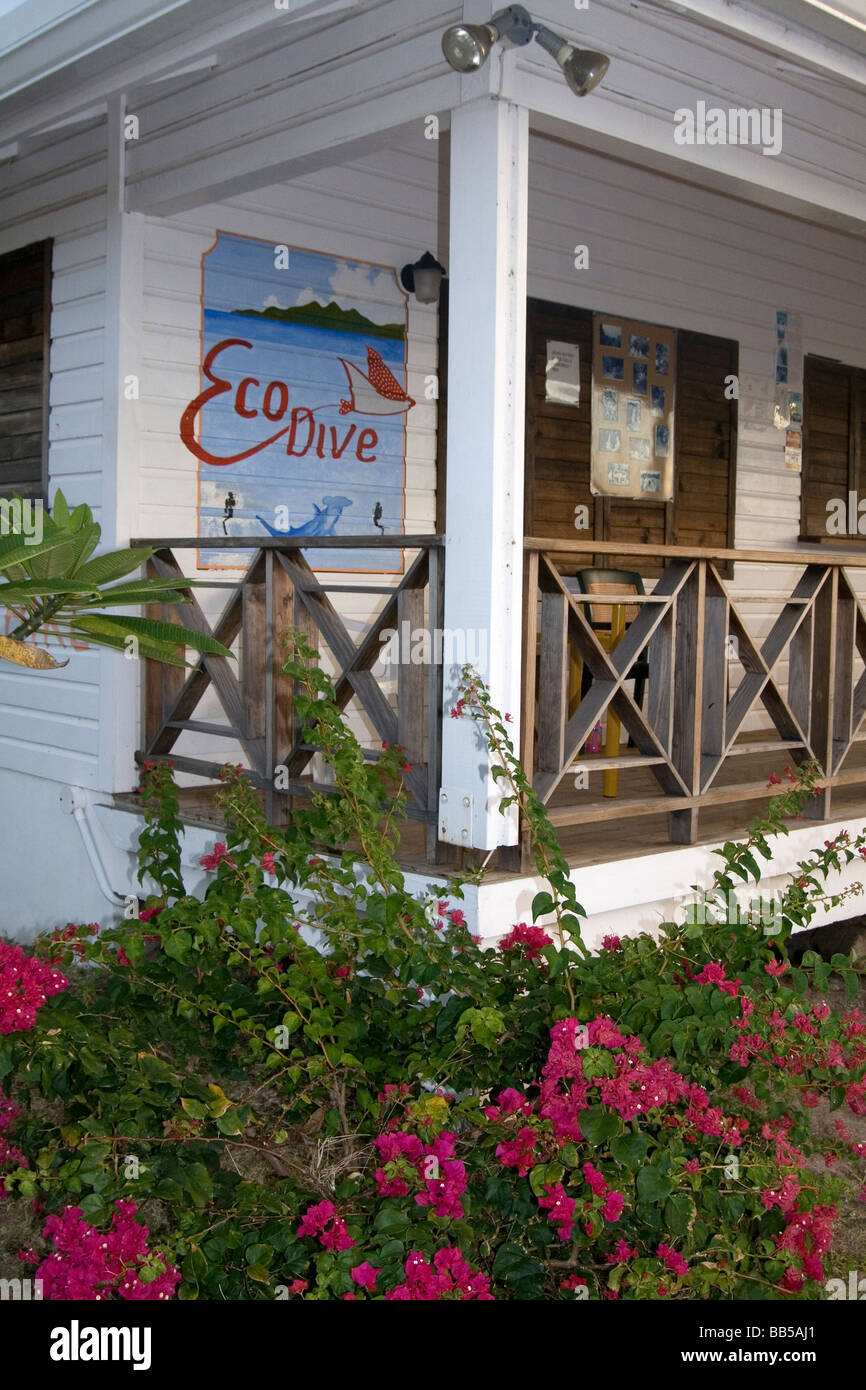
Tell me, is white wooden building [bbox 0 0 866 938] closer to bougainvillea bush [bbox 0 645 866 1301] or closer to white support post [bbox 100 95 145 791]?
white support post [bbox 100 95 145 791]

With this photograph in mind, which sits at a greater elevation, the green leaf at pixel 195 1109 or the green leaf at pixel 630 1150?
the green leaf at pixel 195 1109

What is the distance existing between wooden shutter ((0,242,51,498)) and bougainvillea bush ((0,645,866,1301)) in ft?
9.12

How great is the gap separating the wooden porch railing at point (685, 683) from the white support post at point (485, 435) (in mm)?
133

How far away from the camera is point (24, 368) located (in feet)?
19.3

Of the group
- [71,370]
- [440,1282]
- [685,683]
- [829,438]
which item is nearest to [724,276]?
[829,438]

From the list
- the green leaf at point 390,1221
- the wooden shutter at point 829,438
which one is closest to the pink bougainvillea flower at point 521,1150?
the green leaf at point 390,1221

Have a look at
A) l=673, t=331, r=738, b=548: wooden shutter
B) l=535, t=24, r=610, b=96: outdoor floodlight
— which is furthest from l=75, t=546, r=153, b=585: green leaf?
l=673, t=331, r=738, b=548: wooden shutter

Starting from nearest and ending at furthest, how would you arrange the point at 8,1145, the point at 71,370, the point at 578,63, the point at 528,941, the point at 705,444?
the point at 8,1145 → the point at 528,941 → the point at 578,63 → the point at 71,370 → the point at 705,444

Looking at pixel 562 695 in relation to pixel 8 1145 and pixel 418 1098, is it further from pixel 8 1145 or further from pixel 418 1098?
pixel 8 1145

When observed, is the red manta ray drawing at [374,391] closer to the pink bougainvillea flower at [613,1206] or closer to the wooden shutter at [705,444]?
the wooden shutter at [705,444]

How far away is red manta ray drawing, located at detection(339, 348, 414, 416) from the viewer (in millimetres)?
5906

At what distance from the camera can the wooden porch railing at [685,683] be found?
3945mm

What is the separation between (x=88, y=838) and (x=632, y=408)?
3561 millimetres

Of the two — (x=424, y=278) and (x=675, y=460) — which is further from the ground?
(x=424, y=278)
